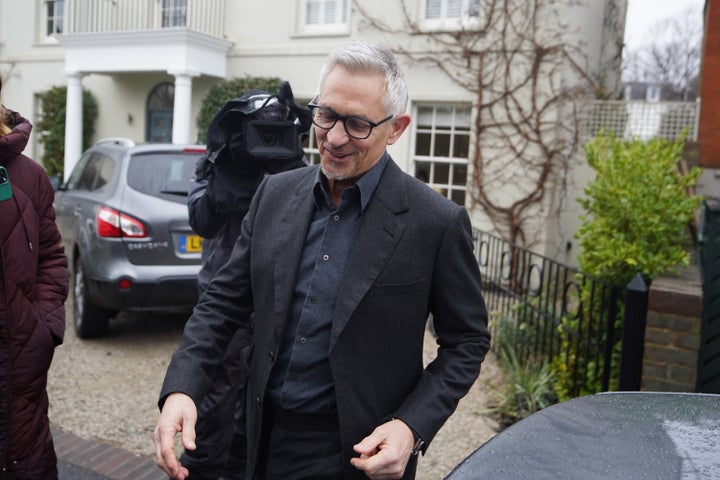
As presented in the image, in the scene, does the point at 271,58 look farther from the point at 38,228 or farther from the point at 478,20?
the point at 38,228

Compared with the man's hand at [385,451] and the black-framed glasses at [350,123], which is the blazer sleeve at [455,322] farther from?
the black-framed glasses at [350,123]

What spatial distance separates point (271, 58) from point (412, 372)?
1207cm

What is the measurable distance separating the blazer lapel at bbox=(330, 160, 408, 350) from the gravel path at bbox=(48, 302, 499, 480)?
2.33 metres

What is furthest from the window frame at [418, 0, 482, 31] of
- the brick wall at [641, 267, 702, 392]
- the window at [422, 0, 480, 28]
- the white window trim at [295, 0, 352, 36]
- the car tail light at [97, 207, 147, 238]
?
the brick wall at [641, 267, 702, 392]

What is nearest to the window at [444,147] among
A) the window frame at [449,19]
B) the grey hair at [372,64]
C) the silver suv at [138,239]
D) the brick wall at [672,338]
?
the window frame at [449,19]

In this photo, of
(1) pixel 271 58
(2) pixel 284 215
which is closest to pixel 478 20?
(1) pixel 271 58

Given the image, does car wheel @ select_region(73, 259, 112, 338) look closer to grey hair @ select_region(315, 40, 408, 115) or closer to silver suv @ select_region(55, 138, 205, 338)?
silver suv @ select_region(55, 138, 205, 338)

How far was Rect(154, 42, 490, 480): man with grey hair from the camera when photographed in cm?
178

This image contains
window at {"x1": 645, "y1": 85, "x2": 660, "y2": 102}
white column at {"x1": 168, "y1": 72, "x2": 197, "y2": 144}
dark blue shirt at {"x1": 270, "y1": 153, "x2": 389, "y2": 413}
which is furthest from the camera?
window at {"x1": 645, "y1": 85, "x2": 660, "y2": 102}

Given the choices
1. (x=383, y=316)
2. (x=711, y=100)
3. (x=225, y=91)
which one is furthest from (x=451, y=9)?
(x=383, y=316)

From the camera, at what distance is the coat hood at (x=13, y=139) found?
2.50 m

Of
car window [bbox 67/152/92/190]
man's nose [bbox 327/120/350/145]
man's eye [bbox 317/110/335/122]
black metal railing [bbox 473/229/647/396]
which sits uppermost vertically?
man's eye [bbox 317/110/335/122]

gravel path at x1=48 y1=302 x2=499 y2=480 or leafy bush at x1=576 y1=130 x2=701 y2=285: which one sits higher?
leafy bush at x1=576 y1=130 x2=701 y2=285

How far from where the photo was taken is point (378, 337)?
1.80 m
